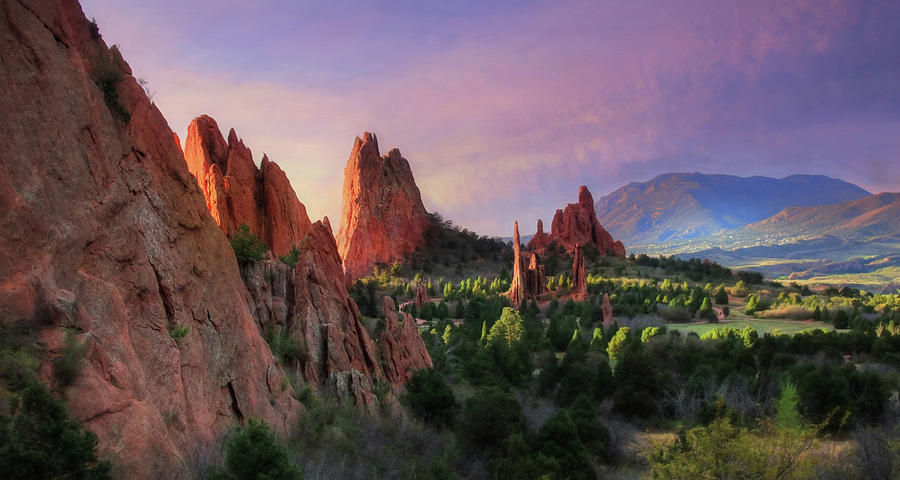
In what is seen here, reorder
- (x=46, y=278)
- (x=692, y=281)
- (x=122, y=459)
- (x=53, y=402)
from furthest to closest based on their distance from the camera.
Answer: (x=692, y=281) < (x=46, y=278) < (x=122, y=459) < (x=53, y=402)

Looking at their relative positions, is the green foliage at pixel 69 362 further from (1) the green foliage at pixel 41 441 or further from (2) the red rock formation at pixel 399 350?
(2) the red rock formation at pixel 399 350

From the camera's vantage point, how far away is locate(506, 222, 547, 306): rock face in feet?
238

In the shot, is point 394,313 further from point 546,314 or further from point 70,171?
point 546,314

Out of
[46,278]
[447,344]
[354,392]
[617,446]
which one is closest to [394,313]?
[354,392]

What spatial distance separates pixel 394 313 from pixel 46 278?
1927cm

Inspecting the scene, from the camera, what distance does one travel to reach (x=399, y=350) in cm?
2547

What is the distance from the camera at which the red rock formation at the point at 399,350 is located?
24594mm

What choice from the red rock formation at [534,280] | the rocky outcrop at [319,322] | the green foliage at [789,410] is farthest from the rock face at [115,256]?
the red rock formation at [534,280]

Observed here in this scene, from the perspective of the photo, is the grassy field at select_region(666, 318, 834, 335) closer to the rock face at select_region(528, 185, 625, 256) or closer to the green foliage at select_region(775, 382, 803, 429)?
the green foliage at select_region(775, 382, 803, 429)

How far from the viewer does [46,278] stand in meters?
8.13

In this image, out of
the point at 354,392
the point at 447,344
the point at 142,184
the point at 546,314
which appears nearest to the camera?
the point at 142,184

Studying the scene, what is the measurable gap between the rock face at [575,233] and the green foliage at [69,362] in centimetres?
10199

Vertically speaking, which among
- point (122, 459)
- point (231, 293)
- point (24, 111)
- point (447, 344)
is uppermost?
point (24, 111)

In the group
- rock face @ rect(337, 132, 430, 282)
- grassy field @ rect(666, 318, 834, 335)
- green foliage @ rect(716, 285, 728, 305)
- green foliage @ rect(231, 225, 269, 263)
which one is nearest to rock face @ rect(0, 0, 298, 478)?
green foliage @ rect(231, 225, 269, 263)
